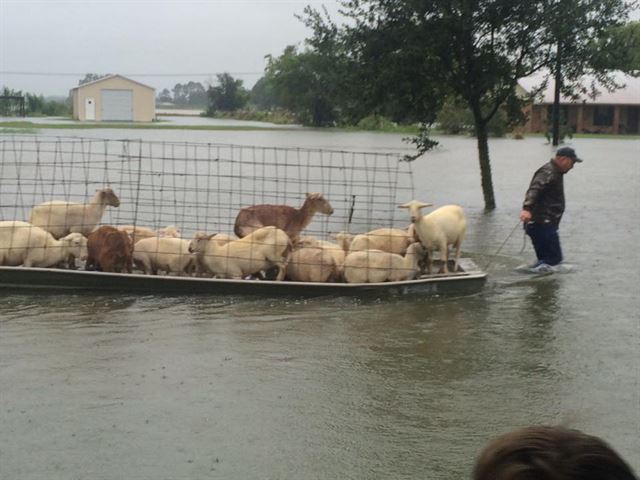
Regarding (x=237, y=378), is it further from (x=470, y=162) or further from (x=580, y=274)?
(x=470, y=162)

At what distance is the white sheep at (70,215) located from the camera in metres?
12.2

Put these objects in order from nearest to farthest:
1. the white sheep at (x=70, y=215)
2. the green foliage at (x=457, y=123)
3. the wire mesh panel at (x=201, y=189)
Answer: the white sheep at (x=70, y=215)
the wire mesh panel at (x=201, y=189)
the green foliage at (x=457, y=123)

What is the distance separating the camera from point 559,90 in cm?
1895

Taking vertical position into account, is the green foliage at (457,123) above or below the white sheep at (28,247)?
above

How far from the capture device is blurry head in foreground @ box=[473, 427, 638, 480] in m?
1.64

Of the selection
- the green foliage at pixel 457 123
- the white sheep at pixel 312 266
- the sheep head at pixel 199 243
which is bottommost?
the white sheep at pixel 312 266

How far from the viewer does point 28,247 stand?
11.0m

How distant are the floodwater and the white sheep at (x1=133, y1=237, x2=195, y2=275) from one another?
0.83 metres

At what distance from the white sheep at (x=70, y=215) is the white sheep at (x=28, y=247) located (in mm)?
1053

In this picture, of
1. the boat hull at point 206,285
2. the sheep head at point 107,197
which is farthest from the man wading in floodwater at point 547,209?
the sheep head at point 107,197

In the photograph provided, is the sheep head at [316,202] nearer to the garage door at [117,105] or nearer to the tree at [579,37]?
the tree at [579,37]

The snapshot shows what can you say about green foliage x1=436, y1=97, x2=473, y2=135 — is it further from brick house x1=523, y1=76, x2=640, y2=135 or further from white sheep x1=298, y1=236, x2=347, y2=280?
white sheep x1=298, y1=236, x2=347, y2=280

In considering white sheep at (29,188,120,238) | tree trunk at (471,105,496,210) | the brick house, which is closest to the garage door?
the brick house

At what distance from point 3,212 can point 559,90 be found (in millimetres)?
11340
